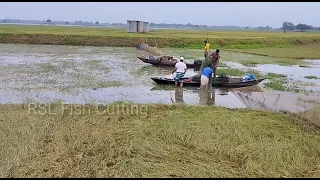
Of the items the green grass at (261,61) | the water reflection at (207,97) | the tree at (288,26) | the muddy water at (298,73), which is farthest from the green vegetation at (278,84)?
the tree at (288,26)

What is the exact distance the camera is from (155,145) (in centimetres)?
634

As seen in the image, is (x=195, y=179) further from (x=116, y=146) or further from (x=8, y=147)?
(x=8, y=147)

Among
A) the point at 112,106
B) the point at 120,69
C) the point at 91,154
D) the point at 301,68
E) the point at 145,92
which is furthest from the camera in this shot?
the point at 301,68

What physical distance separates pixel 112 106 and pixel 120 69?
944 cm

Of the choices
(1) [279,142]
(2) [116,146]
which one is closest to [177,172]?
(2) [116,146]

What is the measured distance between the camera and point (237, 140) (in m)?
6.63

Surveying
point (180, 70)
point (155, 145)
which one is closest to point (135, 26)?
point (180, 70)

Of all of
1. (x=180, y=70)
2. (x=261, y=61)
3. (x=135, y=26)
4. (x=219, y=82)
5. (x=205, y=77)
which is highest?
(x=135, y=26)

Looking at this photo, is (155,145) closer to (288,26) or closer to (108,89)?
(108,89)

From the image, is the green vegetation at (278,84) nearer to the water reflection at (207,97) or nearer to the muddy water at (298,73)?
the muddy water at (298,73)

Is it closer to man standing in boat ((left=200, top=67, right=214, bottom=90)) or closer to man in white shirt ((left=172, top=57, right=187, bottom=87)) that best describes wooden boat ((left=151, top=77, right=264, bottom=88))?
man in white shirt ((left=172, top=57, right=187, bottom=87))

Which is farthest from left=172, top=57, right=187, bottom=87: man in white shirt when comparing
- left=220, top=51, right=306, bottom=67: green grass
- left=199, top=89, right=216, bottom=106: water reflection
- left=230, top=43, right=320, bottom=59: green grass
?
left=230, top=43, right=320, bottom=59: green grass

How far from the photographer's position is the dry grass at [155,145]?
545 centimetres

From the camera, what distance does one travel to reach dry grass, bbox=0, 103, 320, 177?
17.9 feet
